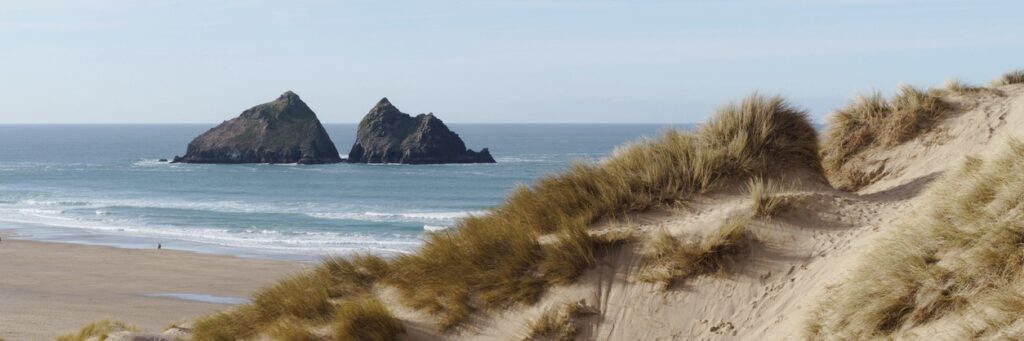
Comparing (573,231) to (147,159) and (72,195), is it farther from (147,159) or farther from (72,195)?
(147,159)

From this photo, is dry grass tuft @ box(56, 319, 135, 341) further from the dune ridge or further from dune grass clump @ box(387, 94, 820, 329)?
dune grass clump @ box(387, 94, 820, 329)

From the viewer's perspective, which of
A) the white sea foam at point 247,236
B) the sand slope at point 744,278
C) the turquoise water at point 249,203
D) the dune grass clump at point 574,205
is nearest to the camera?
the sand slope at point 744,278

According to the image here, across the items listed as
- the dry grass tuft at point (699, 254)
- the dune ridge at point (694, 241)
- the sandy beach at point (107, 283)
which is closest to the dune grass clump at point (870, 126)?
the dune ridge at point (694, 241)

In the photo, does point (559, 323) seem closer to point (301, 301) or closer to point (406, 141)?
point (301, 301)

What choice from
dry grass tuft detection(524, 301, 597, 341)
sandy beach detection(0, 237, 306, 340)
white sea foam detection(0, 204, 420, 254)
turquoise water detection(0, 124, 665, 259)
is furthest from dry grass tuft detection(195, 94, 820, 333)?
white sea foam detection(0, 204, 420, 254)

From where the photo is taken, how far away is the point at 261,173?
8925cm

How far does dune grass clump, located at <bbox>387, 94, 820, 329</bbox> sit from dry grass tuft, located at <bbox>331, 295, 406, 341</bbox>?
0.36 metres

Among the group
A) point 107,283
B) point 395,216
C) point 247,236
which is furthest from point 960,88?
point 395,216

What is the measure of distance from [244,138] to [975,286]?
106735mm

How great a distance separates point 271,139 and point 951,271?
342ft

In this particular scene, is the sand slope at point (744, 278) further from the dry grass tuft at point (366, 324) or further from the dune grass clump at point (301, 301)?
the dune grass clump at point (301, 301)

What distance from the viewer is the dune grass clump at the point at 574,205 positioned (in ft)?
28.7

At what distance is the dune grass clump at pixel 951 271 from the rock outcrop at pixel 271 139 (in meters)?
97.8

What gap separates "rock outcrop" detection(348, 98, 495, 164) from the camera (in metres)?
99.5
